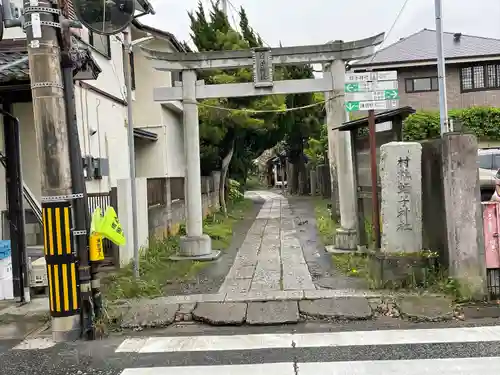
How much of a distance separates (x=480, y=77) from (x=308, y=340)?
25.3 meters

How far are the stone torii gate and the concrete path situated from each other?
1.05 m

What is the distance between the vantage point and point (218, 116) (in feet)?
57.5

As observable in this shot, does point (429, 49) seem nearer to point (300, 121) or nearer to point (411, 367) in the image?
point (300, 121)

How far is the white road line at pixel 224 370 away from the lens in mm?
4613

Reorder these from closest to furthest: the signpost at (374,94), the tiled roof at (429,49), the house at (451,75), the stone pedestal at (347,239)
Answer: the signpost at (374,94)
the stone pedestal at (347,239)
the tiled roof at (429,49)
the house at (451,75)

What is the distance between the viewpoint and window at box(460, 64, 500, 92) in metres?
26.3

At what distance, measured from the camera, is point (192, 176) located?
10.7 meters

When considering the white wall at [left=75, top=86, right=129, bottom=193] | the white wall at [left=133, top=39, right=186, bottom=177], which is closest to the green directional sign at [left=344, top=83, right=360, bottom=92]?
the white wall at [left=75, top=86, right=129, bottom=193]

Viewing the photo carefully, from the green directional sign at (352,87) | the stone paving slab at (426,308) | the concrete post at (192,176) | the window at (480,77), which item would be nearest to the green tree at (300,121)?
the concrete post at (192,176)

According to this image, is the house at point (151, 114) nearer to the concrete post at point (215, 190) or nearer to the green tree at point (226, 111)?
the green tree at point (226, 111)

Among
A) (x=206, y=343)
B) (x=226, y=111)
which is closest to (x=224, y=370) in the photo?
(x=206, y=343)

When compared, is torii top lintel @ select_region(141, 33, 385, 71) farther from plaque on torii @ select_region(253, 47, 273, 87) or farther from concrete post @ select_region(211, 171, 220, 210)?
concrete post @ select_region(211, 171, 220, 210)

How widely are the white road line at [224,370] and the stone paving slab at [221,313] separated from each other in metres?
1.35

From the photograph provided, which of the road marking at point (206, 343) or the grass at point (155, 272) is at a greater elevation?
the grass at point (155, 272)
